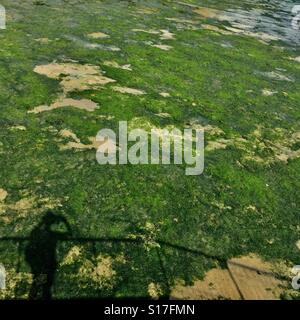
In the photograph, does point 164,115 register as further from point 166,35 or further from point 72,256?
point 166,35

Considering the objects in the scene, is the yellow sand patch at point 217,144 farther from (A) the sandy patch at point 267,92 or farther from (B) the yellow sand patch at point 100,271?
(B) the yellow sand patch at point 100,271

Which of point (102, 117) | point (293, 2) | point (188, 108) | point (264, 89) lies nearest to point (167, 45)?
point (264, 89)

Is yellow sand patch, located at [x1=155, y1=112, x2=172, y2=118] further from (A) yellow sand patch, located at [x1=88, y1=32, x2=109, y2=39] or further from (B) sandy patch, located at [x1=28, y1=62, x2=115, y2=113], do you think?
(A) yellow sand patch, located at [x1=88, y1=32, x2=109, y2=39]

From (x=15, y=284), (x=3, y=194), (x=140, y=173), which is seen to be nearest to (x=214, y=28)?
(x=140, y=173)

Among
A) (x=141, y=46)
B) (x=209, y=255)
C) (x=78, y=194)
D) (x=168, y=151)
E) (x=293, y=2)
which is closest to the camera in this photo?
(x=209, y=255)

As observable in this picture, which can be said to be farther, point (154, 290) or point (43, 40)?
point (43, 40)
